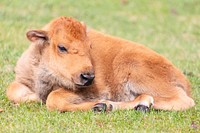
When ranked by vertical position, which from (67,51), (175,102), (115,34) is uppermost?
(67,51)

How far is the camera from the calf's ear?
830 centimetres

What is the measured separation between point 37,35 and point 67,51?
56 cm

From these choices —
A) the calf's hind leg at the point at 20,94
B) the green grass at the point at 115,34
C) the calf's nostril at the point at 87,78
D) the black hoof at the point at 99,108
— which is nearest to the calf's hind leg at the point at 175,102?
the green grass at the point at 115,34

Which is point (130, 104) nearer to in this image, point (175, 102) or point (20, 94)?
point (175, 102)

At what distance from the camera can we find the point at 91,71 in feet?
25.9

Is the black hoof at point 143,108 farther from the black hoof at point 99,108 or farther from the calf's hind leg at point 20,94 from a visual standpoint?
the calf's hind leg at point 20,94

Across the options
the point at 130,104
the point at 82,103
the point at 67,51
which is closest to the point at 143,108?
the point at 130,104

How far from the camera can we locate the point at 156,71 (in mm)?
8648

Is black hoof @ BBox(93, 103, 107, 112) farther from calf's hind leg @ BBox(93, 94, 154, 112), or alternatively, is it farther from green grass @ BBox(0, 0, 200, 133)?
green grass @ BBox(0, 0, 200, 133)

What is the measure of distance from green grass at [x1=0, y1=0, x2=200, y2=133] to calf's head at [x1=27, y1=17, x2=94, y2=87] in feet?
1.61

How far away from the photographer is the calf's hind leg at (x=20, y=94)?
28.1 feet

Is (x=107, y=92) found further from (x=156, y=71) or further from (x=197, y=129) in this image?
(x=197, y=129)

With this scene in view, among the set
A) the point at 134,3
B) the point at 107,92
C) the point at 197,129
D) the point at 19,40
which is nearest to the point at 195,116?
the point at 197,129

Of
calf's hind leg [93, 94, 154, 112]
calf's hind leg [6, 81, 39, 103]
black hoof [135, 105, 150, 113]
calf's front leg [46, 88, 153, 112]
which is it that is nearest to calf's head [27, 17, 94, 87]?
calf's front leg [46, 88, 153, 112]
